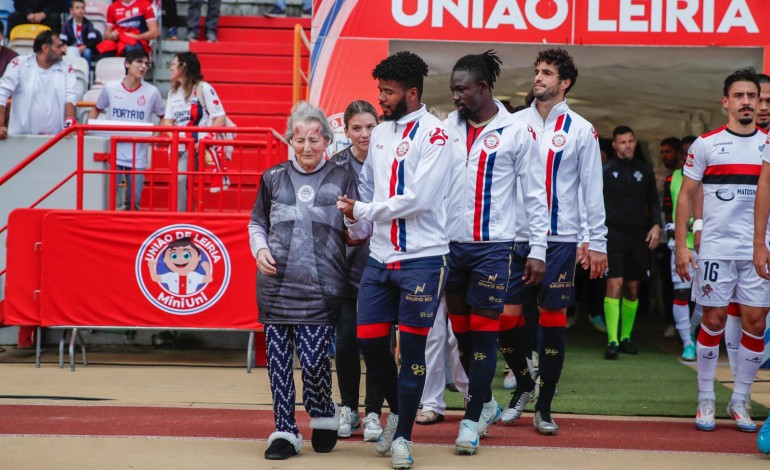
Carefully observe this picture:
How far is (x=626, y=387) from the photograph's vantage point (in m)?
8.83

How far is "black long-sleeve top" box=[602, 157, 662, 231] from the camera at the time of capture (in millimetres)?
11219

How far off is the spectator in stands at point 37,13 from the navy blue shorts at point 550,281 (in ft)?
35.0

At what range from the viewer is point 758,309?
6945mm

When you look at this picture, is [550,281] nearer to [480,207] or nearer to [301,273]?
[480,207]

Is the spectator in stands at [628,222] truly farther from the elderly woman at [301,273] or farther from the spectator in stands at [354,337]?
the elderly woman at [301,273]

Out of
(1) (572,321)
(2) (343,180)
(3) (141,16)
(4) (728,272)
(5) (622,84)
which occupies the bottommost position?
(1) (572,321)

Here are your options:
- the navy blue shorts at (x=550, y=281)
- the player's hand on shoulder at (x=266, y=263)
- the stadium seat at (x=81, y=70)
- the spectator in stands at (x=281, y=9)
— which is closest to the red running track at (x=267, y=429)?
the navy blue shorts at (x=550, y=281)

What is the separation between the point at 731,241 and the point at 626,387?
2.22 metres

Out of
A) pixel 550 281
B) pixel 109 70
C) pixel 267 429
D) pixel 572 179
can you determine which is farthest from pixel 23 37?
pixel 550 281

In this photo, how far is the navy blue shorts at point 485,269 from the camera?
5.94 meters

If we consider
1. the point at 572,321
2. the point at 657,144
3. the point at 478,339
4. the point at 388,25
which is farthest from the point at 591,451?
the point at 657,144

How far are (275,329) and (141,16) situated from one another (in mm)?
9940

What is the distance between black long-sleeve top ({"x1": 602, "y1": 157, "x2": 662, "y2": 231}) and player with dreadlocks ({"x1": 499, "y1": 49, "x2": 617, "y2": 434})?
4.45 m

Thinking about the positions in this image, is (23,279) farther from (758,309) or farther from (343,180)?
(758,309)
